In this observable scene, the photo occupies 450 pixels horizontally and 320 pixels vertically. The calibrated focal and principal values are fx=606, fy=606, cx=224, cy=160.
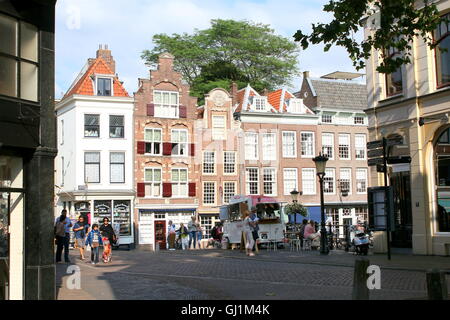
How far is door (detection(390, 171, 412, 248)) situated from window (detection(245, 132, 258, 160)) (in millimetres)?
25728

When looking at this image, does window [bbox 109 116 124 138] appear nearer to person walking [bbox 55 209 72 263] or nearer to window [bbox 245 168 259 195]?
window [bbox 245 168 259 195]

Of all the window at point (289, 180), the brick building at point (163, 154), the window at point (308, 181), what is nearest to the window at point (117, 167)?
the brick building at point (163, 154)

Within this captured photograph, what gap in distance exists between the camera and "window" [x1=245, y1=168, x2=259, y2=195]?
48969 millimetres

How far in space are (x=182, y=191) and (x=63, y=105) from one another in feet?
36.4

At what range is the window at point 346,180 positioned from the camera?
5191 cm

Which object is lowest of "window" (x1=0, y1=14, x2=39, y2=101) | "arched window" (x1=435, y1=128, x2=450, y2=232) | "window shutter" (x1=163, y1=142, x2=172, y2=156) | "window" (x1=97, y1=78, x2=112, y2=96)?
"arched window" (x1=435, y1=128, x2=450, y2=232)

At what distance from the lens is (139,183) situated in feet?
148

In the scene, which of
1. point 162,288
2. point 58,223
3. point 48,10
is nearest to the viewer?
point 48,10

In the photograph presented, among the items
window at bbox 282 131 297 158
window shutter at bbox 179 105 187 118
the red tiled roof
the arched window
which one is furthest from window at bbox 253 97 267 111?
the arched window

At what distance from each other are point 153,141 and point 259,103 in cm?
983

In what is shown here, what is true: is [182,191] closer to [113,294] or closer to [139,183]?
[139,183]

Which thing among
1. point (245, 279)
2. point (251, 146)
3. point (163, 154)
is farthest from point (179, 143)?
point (245, 279)

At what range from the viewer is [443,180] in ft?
70.2
